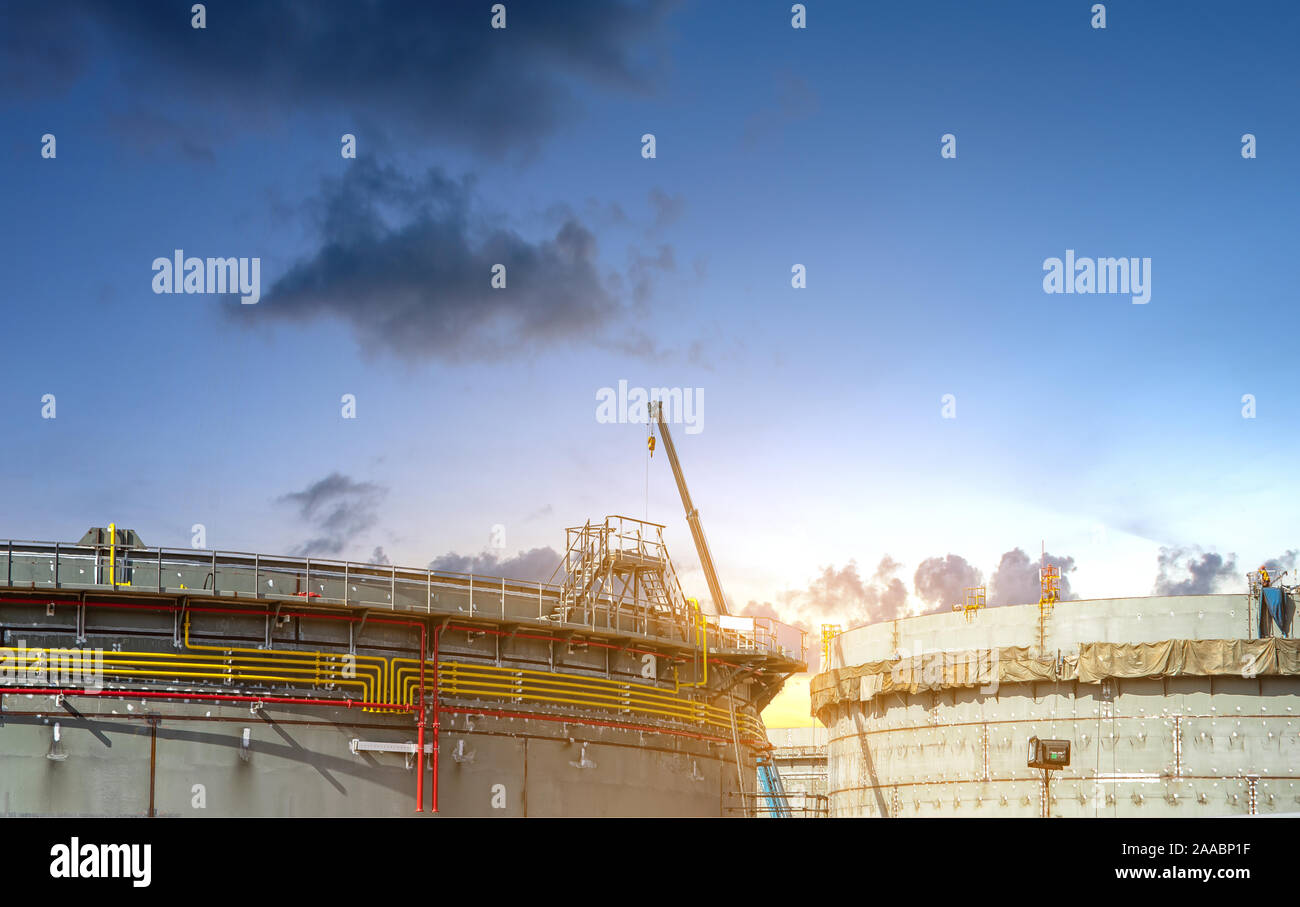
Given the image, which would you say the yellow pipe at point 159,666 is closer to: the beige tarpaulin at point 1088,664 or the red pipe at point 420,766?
the red pipe at point 420,766

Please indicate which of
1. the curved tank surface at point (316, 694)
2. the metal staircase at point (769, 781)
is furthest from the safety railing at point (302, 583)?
the metal staircase at point (769, 781)

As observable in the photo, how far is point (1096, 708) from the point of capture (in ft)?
165

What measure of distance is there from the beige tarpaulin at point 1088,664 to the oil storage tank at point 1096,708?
0.18ft

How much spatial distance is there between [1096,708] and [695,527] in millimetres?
23972

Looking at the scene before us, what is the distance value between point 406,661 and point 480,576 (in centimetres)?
430

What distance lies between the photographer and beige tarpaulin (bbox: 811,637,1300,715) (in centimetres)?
4800

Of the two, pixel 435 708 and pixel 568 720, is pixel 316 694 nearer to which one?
pixel 435 708

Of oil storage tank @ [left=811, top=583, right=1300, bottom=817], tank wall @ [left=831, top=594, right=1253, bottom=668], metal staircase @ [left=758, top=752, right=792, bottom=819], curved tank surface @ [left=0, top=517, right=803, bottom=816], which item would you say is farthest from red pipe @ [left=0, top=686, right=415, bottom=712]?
tank wall @ [left=831, top=594, right=1253, bottom=668]

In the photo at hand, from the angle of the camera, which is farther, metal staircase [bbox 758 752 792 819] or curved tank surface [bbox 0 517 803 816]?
metal staircase [bbox 758 752 792 819]

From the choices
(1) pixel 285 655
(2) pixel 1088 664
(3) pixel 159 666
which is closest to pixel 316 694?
(1) pixel 285 655

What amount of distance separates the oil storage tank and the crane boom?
39.3 feet

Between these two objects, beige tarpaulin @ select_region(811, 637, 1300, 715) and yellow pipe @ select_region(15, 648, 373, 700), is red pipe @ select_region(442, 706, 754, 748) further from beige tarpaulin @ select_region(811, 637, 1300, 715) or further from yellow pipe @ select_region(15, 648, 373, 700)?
beige tarpaulin @ select_region(811, 637, 1300, 715)
